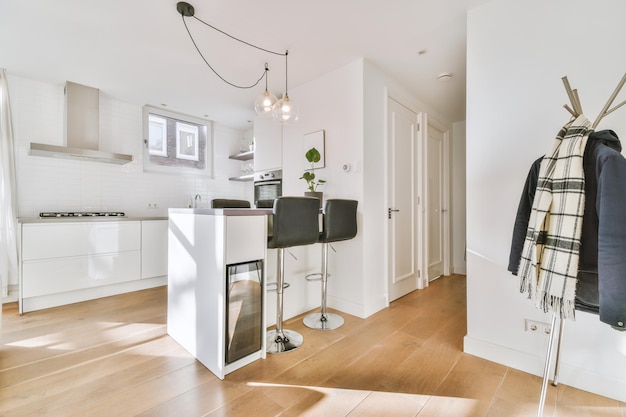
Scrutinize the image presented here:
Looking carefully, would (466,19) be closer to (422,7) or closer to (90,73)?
(422,7)

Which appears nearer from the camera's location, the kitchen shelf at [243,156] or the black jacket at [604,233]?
the black jacket at [604,233]

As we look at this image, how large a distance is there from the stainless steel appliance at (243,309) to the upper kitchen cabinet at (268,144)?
1972 millimetres

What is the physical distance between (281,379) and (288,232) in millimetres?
881

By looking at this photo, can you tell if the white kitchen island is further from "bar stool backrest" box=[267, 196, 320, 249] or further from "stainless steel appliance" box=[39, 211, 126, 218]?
"stainless steel appliance" box=[39, 211, 126, 218]

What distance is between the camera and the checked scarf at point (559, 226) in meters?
1.05

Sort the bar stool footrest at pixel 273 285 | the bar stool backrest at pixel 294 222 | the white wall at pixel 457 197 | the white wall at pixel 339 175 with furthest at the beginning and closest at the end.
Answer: the white wall at pixel 457 197, the white wall at pixel 339 175, the bar stool footrest at pixel 273 285, the bar stool backrest at pixel 294 222

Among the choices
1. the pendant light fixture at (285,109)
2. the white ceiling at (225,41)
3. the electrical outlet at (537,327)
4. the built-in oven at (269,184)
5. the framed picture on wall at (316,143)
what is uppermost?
the white ceiling at (225,41)

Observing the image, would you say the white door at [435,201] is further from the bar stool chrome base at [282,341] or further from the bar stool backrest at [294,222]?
the bar stool chrome base at [282,341]

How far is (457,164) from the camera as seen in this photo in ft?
14.0

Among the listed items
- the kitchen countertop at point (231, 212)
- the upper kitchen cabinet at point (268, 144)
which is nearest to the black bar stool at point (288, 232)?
the kitchen countertop at point (231, 212)

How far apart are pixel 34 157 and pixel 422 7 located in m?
4.27

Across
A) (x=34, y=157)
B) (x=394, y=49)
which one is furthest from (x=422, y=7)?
(x=34, y=157)

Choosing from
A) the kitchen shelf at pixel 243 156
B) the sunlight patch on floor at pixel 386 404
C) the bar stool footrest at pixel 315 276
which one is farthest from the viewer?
the kitchen shelf at pixel 243 156

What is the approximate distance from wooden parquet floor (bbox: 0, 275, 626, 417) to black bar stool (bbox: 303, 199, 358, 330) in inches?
5.6
